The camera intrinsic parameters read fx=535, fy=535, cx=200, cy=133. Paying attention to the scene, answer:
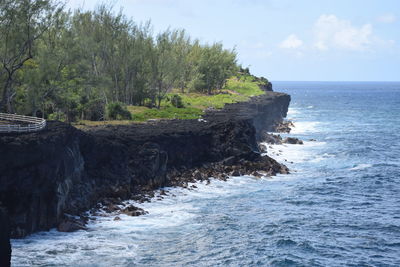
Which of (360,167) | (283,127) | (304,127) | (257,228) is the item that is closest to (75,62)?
(257,228)

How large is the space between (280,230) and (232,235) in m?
4.00

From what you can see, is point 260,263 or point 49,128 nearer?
point 260,263

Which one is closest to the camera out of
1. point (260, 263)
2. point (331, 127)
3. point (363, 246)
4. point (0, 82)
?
point (260, 263)

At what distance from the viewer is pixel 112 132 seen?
54656 millimetres

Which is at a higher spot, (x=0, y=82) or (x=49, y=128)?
(x=0, y=82)

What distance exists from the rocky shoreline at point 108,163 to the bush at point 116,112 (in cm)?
475

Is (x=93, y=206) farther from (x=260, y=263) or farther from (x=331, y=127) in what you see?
(x=331, y=127)

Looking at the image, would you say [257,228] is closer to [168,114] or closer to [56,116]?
[56,116]

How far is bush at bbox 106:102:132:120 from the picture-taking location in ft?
216

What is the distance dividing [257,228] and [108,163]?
15.5m

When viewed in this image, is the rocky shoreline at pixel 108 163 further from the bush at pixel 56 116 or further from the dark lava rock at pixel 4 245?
the bush at pixel 56 116

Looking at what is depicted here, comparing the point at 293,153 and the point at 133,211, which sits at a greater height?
the point at 293,153

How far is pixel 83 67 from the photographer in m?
60.3

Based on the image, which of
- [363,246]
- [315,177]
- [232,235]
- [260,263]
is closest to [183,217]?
[232,235]
